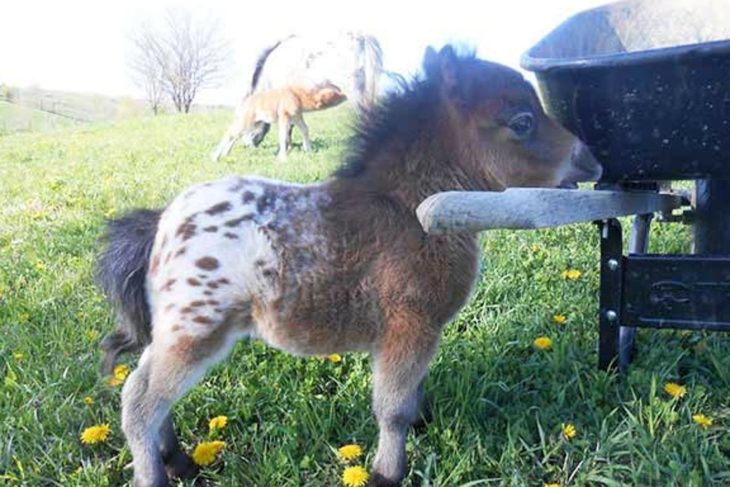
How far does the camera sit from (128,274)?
2426 mm

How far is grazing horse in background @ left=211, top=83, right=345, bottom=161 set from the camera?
39.2ft

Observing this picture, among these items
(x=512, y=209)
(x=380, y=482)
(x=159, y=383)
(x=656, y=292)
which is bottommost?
(x=380, y=482)

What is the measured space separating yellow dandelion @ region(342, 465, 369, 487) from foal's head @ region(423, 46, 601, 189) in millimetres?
1035

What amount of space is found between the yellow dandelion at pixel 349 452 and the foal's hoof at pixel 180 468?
50 centimetres

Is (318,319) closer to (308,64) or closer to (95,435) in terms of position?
(95,435)

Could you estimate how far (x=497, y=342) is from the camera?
3.22 meters

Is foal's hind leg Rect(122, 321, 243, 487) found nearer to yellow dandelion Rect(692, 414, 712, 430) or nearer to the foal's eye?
the foal's eye

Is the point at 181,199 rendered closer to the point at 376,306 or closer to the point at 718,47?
the point at 376,306

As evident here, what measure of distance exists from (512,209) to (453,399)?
1.17 metres

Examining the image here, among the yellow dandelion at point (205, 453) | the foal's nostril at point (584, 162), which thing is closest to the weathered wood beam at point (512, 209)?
the foal's nostril at point (584, 162)

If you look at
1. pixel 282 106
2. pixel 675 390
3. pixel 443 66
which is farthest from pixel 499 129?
pixel 282 106

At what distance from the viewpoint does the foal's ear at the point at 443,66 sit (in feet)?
7.89

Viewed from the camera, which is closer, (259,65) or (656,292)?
(656,292)

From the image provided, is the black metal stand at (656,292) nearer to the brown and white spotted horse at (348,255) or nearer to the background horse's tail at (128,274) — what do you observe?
the brown and white spotted horse at (348,255)
